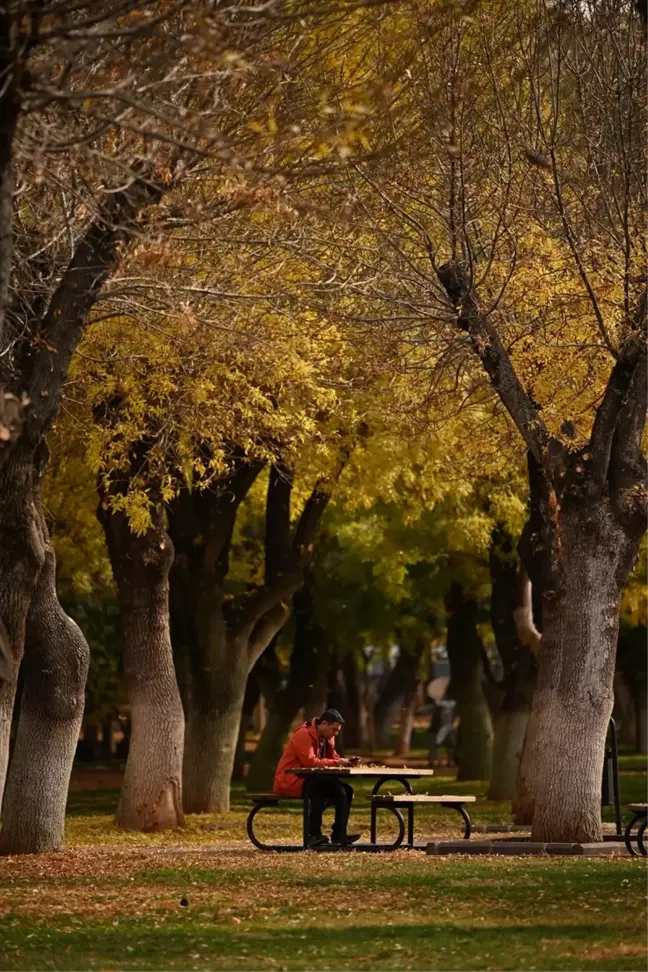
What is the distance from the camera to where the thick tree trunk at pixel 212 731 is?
28312 mm

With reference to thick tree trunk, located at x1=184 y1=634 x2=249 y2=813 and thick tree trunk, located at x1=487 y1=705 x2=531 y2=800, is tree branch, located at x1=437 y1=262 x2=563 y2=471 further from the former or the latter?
thick tree trunk, located at x1=487 y1=705 x2=531 y2=800

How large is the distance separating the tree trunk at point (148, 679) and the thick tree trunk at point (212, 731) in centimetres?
344

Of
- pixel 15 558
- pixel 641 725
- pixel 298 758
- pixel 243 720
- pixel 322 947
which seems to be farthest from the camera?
pixel 641 725

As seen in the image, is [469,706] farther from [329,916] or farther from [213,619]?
[329,916]

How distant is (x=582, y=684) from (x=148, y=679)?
24.0ft

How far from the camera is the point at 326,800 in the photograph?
64.8 ft

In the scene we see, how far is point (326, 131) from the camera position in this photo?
466 inches

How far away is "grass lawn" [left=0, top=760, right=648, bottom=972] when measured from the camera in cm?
1088

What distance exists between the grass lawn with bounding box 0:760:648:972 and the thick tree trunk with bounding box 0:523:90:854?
0.65 m

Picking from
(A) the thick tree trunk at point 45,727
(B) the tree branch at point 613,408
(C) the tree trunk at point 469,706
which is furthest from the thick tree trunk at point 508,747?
(A) the thick tree trunk at point 45,727

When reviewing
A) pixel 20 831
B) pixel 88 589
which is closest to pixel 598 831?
pixel 20 831

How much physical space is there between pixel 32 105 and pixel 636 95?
30.9 ft

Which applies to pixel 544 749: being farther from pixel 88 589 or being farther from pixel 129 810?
pixel 88 589

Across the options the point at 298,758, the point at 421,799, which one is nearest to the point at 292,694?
the point at 298,758
